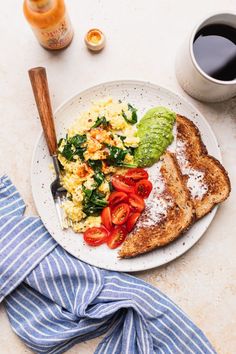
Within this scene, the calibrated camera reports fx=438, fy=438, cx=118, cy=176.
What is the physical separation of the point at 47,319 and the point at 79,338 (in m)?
0.23

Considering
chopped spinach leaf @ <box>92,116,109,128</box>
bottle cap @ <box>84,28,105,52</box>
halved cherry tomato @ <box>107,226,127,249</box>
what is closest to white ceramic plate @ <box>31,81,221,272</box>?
halved cherry tomato @ <box>107,226,127,249</box>

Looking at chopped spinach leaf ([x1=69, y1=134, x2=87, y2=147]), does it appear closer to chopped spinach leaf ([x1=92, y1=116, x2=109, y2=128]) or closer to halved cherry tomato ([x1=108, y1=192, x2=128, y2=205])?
chopped spinach leaf ([x1=92, y1=116, x2=109, y2=128])

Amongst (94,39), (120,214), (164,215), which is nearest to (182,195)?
(164,215)

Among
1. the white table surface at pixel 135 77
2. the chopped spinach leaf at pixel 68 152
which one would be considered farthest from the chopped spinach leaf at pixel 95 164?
the white table surface at pixel 135 77

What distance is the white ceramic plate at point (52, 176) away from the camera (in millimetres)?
2615

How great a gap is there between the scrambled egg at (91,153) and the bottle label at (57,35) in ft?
1.42

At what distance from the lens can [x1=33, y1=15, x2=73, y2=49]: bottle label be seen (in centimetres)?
247

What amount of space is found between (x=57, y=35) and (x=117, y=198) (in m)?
1.01

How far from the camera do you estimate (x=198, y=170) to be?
2.62m

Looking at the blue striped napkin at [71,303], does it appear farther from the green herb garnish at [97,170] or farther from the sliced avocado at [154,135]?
the sliced avocado at [154,135]

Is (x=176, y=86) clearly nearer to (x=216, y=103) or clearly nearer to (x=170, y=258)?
(x=216, y=103)

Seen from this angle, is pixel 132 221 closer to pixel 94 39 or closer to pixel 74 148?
pixel 74 148

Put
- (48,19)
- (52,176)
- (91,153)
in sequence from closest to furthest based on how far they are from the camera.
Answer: (48,19), (91,153), (52,176)

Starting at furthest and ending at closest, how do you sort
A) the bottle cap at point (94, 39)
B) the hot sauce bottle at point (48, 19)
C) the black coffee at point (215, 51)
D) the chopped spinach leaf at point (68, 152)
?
the bottle cap at point (94, 39), the chopped spinach leaf at point (68, 152), the black coffee at point (215, 51), the hot sauce bottle at point (48, 19)
